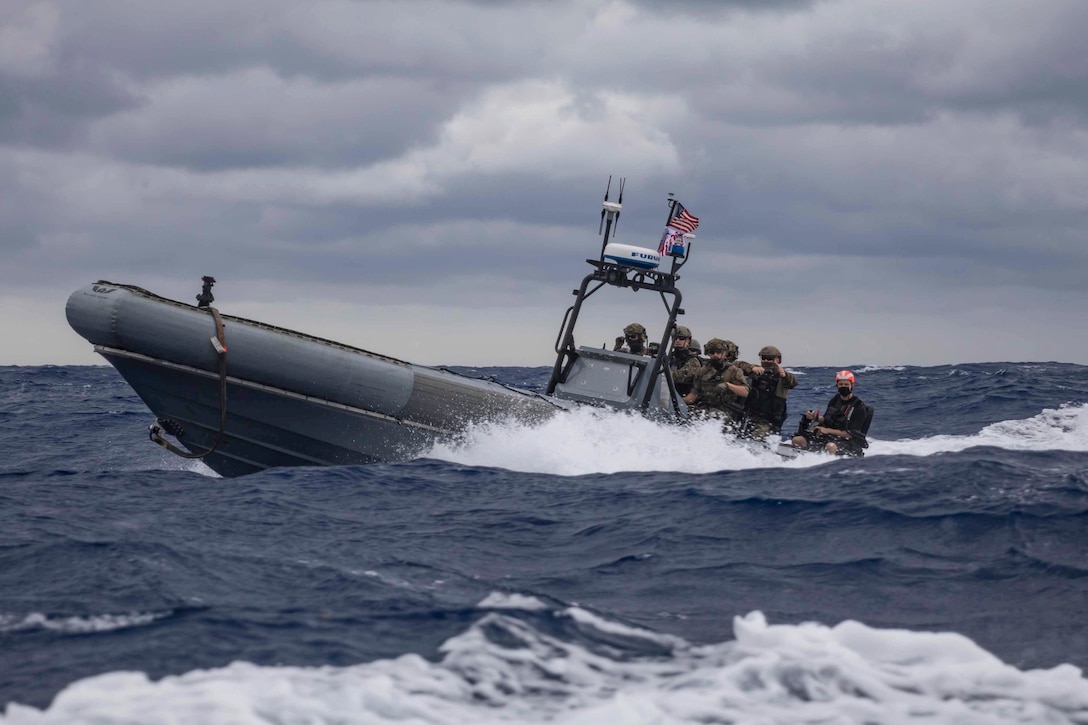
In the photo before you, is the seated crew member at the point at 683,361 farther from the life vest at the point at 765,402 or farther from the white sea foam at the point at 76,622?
the white sea foam at the point at 76,622

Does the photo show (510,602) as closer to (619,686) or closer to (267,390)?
(619,686)

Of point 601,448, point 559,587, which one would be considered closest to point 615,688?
point 559,587

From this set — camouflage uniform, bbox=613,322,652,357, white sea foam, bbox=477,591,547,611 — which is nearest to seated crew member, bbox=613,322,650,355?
camouflage uniform, bbox=613,322,652,357

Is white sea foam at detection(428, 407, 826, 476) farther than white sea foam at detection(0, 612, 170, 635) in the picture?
Yes

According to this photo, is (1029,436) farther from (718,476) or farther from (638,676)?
(638,676)

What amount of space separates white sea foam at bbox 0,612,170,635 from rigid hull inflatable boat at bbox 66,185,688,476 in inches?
170

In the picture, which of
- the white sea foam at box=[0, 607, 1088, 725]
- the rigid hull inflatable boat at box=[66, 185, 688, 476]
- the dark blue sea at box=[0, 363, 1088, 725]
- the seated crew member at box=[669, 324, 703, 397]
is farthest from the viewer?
the seated crew member at box=[669, 324, 703, 397]

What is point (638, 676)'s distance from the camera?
421cm

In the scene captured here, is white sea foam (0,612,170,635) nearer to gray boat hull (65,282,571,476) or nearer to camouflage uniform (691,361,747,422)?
gray boat hull (65,282,571,476)

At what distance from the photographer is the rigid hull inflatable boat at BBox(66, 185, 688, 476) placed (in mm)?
9000

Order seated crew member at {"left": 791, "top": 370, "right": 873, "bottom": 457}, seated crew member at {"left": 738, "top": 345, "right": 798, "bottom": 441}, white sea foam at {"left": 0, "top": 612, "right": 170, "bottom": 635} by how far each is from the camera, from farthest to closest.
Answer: seated crew member at {"left": 738, "top": 345, "right": 798, "bottom": 441}, seated crew member at {"left": 791, "top": 370, "right": 873, "bottom": 457}, white sea foam at {"left": 0, "top": 612, "right": 170, "bottom": 635}

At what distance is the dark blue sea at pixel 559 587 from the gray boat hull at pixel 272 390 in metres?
0.28

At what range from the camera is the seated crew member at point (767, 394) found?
11.3 meters

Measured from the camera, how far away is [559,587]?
566 cm
